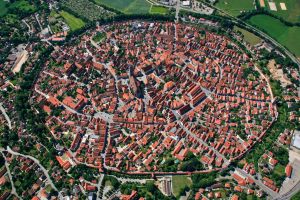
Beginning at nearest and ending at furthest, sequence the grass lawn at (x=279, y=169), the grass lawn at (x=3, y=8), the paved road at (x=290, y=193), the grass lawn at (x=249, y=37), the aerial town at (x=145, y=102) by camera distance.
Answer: the paved road at (x=290, y=193), the aerial town at (x=145, y=102), the grass lawn at (x=279, y=169), the grass lawn at (x=249, y=37), the grass lawn at (x=3, y=8)

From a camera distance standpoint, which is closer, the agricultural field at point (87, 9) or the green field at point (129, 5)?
the agricultural field at point (87, 9)

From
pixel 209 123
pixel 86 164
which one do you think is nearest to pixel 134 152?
pixel 86 164

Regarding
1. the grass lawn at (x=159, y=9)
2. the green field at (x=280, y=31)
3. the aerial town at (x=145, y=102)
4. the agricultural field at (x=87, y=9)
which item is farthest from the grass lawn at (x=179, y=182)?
the agricultural field at (x=87, y=9)

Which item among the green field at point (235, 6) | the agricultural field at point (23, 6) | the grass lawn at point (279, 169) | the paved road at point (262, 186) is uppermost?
the green field at point (235, 6)

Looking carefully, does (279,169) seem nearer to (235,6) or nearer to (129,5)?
(235,6)

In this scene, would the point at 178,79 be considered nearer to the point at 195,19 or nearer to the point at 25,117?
the point at 195,19

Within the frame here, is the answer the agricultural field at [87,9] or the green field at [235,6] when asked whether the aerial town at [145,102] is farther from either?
the green field at [235,6]

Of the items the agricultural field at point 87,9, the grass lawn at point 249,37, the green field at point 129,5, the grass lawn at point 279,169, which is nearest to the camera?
the grass lawn at point 279,169
